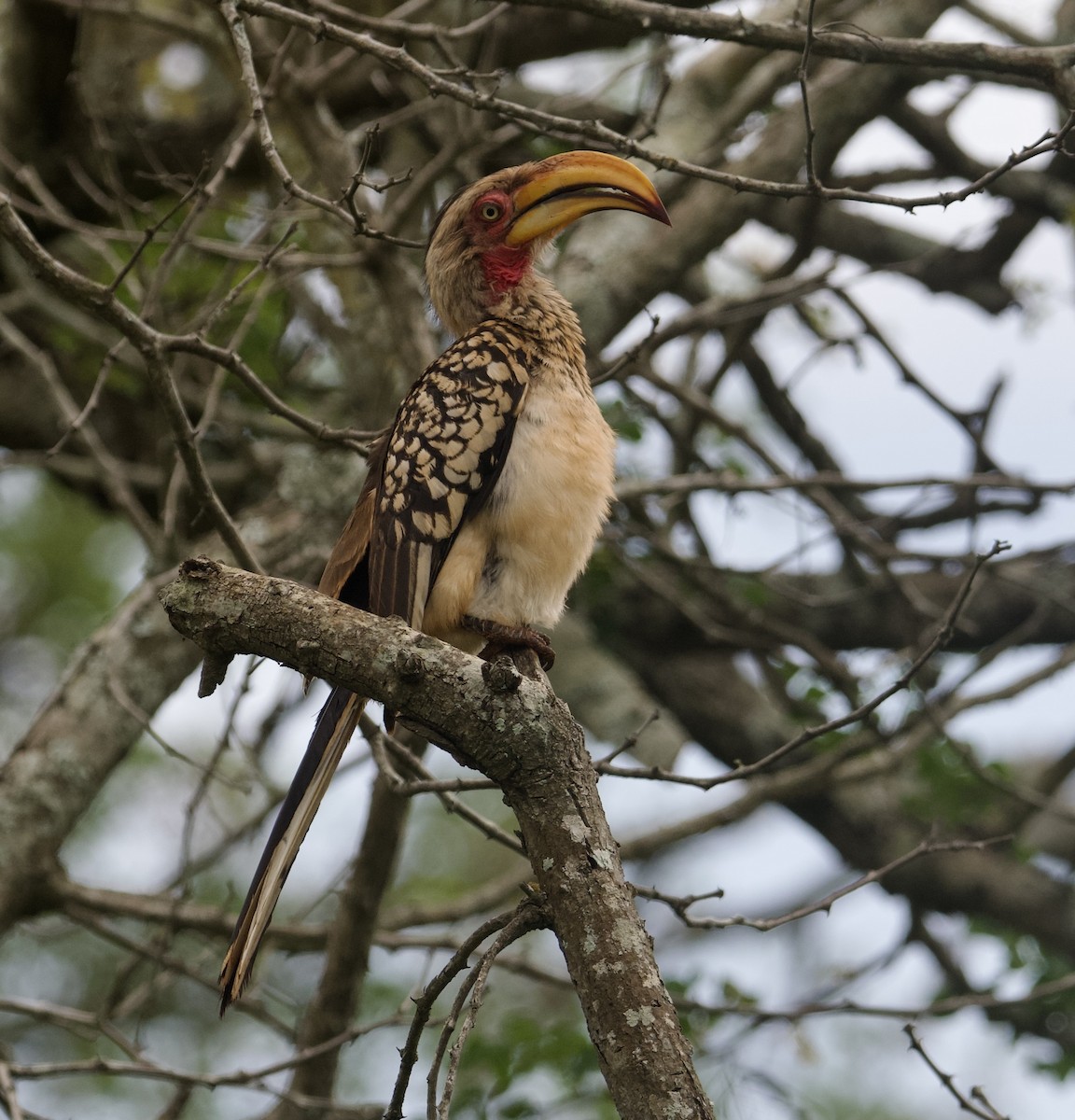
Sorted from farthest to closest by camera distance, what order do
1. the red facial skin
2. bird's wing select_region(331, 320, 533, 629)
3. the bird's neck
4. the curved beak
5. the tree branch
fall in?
the red facial skin → the bird's neck → the curved beak → bird's wing select_region(331, 320, 533, 629) → the tree branch

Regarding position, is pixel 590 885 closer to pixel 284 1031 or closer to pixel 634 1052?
pixel 634 1052

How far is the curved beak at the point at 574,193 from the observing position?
3.46 meters

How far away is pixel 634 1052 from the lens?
7.12ft

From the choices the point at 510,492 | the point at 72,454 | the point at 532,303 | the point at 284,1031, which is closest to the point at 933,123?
the point at 532,303

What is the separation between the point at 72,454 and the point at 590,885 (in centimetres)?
520

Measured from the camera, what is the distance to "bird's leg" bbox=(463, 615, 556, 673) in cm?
323

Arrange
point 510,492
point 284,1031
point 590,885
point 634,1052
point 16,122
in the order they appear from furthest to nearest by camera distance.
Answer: point 16,122 → point 284,1031 → point 510,492 → point 590,885 → point 634,1052

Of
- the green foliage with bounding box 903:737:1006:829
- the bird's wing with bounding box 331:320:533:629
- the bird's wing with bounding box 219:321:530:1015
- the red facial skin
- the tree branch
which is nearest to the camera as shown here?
the tree branch

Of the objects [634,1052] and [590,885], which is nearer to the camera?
[634,1052]

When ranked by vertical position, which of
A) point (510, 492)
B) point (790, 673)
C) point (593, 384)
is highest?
point (790, 673)

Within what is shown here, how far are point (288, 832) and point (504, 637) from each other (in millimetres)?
741

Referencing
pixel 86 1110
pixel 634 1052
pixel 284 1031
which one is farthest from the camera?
pixel 86 1110

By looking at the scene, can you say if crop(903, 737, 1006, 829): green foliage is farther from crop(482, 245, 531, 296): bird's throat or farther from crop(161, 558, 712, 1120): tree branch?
crop(161, 558, 712, 1120): tree branch

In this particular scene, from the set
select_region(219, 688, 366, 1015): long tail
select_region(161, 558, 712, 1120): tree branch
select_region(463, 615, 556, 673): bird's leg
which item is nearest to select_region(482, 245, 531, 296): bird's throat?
select_region(463, 615, 556, 673): bird's leg
